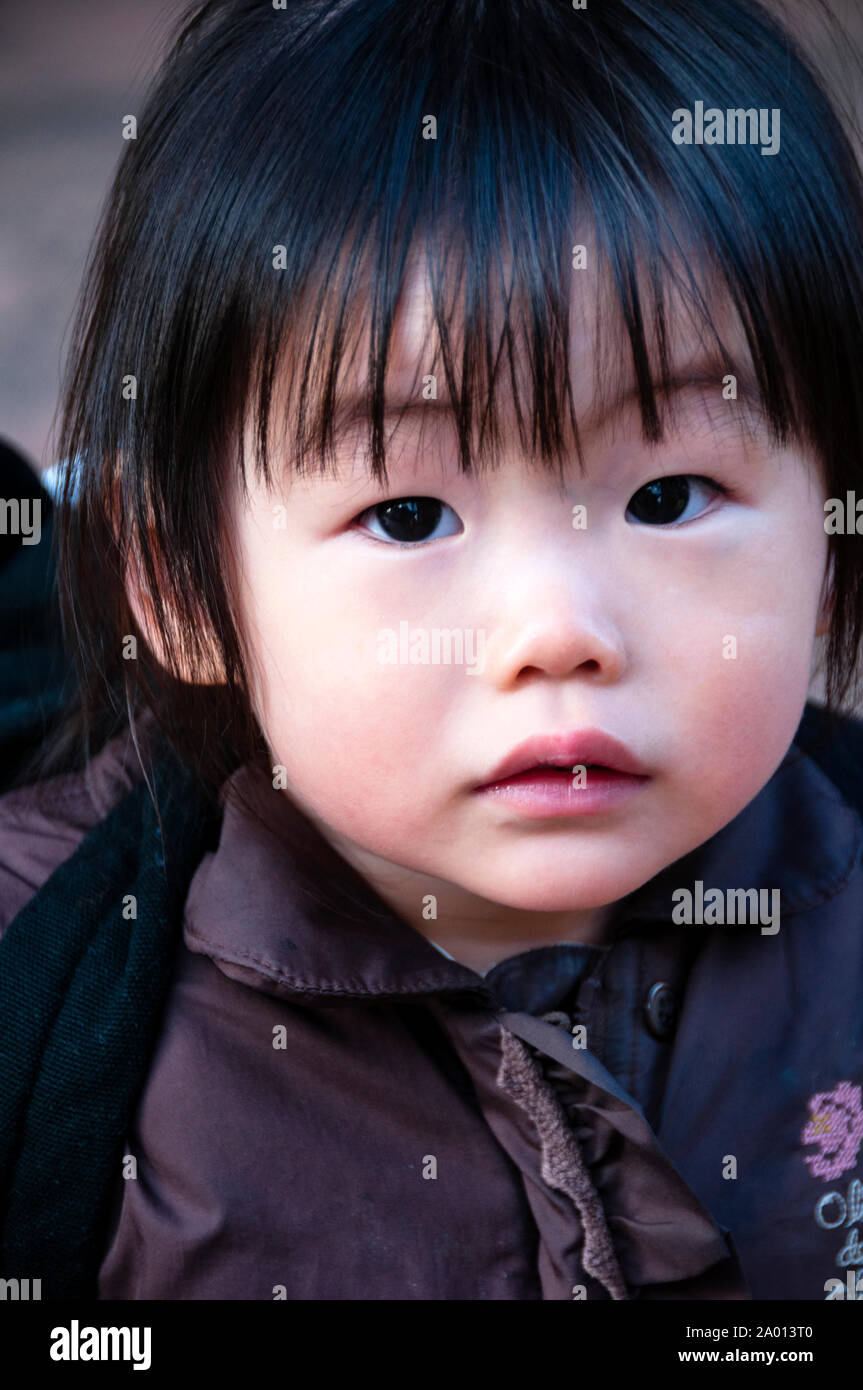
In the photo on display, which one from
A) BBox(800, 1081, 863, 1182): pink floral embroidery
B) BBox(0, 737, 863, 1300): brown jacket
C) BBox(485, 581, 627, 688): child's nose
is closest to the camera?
BBox(485, 581, 627, 688): child's nose

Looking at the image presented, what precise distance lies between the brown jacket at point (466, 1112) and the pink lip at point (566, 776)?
Result: 0.16 metres

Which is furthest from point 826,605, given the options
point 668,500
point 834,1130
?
point 834,1130

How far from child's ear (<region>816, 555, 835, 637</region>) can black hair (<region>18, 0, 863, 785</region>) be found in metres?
0.04

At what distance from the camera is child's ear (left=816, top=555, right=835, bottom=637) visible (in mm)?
995

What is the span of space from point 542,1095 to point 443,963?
0.11 metres

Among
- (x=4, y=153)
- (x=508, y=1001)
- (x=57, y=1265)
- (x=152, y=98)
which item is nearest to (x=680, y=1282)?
(x=508, y=1001)

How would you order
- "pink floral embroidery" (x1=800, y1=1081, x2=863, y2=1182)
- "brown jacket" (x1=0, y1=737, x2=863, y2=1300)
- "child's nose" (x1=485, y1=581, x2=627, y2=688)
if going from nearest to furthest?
"child's nose" (x1=485, y1=581, x2=627, y2=688)
"brown jacket" (x1=0, y1=737, x2=863, y2=1300)
"pink floral embroidery" (x1=800, y1=1081, x2=863, y2=1182)

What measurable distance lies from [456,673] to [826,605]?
381mm

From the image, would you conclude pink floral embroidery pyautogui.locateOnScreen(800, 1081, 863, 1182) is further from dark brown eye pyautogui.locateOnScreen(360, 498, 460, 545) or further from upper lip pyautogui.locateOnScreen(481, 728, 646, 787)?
Answer: dark brown eye pyautogui.locateOnScreen(360, 498, 460, 545)

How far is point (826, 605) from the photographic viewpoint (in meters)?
1.03

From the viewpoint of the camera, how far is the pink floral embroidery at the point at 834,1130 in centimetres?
98

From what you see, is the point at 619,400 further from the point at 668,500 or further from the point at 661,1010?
the point at 661,1010

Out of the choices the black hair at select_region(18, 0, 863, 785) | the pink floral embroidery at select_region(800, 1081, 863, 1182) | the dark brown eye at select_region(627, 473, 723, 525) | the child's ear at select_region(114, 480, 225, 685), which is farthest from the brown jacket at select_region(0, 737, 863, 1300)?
the dark brown eye at select_region(627, 473, 723, 525)

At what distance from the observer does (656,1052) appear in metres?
0.96
